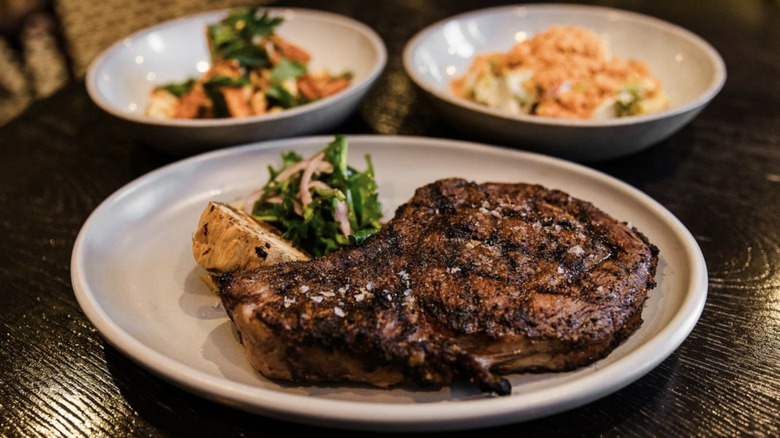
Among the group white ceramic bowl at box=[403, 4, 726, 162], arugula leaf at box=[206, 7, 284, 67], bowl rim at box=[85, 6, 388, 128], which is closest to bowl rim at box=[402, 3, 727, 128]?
white ceramic bowl at box=[403, 4, 726, 162]

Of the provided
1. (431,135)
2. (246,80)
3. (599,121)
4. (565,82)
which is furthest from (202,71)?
(599,121)

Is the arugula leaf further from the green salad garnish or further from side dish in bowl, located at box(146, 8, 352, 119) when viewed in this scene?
the green salad garnish

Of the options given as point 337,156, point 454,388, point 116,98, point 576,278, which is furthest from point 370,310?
point 116,98

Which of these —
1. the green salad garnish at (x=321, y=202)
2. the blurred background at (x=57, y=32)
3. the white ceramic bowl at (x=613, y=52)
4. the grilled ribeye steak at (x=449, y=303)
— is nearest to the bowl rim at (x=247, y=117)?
the white ceramic bowl at (x=613, y=52)

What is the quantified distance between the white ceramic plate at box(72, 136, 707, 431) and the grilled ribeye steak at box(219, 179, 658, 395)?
100 mm

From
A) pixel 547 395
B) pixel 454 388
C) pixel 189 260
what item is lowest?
pixel 189 260

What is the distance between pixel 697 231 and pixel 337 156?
1817mm

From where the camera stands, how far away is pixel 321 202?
2824 millimetres

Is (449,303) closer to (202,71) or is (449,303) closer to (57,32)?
(202,71)

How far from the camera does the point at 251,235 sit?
2.54 metres

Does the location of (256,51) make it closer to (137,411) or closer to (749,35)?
(137,411)

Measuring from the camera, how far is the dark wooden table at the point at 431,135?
2.11 m

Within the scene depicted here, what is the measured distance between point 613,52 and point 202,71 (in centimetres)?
308

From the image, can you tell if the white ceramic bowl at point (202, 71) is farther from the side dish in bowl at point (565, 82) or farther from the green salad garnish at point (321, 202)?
the side dish in bowl at point (565, 82)
